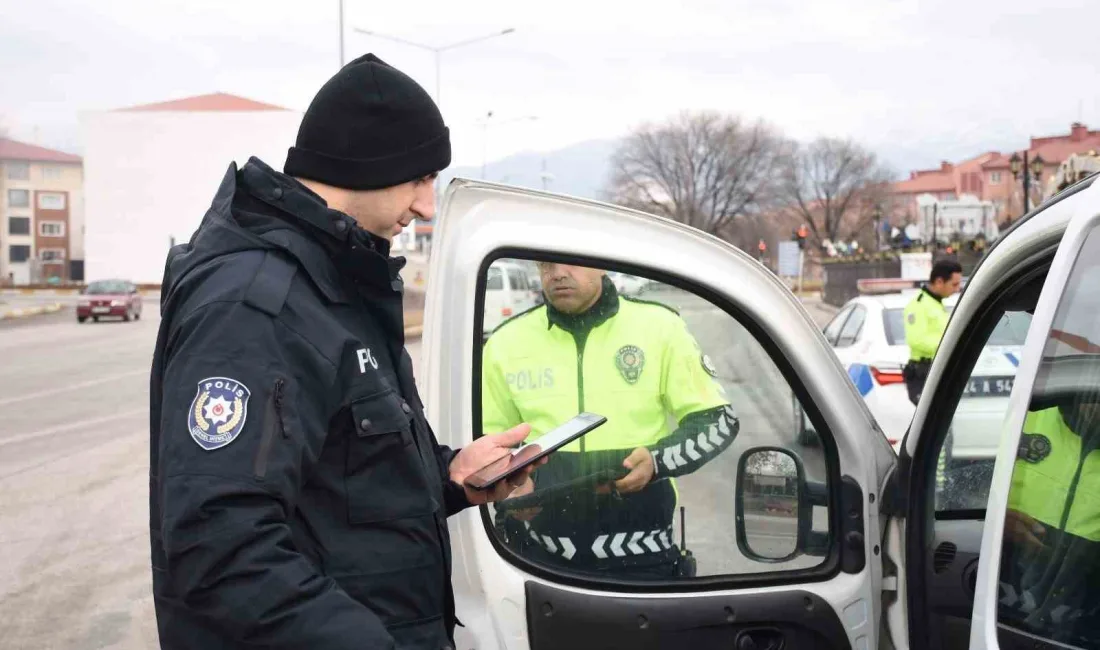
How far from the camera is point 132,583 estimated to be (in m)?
6.52

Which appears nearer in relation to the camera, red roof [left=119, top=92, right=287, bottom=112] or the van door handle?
the van door handle

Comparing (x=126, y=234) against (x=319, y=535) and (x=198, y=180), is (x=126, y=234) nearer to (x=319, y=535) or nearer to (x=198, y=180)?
(x=198, y=180)

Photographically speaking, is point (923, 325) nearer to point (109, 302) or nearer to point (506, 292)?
point (506, 292)

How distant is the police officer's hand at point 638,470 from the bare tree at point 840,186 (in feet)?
335

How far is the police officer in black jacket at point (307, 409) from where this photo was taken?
1460mm

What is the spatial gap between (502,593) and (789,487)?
2.08ft

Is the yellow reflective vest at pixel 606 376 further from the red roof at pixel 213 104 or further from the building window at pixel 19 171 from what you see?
the building window at pixel 19 171

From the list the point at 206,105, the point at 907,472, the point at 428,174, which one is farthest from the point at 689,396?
the point at 206,105

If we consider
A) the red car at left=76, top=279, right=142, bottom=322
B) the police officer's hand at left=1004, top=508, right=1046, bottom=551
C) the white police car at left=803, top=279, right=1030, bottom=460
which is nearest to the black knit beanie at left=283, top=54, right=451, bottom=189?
the police officer's hand at left=1004, top=508, right=1046, bottom=551

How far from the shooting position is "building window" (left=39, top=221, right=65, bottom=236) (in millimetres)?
97000

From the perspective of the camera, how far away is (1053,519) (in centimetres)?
183

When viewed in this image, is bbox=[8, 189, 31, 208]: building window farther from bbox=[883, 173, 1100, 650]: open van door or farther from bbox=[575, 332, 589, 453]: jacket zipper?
bbox=[883, 173, 1100, 650]: open van door

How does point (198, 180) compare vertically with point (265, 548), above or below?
above

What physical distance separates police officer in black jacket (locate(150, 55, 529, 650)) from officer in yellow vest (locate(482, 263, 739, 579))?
45 centimetres
